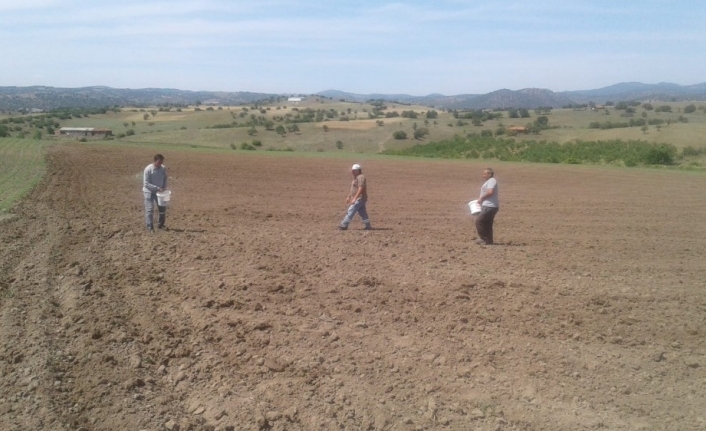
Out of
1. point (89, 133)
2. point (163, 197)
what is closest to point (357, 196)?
point (163, 197)

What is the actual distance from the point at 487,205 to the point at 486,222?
446 millimetres

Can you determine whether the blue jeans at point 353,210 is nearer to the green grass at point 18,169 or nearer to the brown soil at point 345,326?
the brown soil at point 345,326

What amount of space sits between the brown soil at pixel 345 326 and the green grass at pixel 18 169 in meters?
4.47

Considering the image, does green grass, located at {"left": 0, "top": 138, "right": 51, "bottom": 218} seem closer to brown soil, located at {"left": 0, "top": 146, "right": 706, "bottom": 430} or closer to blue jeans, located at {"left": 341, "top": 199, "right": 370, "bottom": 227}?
brown soil, located at {"left": 0, "top": 146, "right": 706, "bottom": 430}

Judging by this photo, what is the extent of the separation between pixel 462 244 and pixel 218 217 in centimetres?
651

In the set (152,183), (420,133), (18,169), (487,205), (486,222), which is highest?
(152,183)

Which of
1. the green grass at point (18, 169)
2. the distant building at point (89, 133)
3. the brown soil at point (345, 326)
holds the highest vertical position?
the distant building at point (89, 133)

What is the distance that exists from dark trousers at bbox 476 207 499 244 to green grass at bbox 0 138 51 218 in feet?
37.7

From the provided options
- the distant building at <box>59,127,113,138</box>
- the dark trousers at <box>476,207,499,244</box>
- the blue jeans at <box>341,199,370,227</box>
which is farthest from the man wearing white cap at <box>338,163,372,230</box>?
the distant building at <box>59,127,113,138</box>

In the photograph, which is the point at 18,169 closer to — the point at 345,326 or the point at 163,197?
the point at 163,197

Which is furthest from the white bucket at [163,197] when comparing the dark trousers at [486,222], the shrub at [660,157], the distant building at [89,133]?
the distant building at [89,133]

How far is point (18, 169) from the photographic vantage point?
26938 millimetres

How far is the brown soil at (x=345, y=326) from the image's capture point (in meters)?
5.56

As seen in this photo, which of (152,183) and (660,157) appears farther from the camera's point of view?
(660,157)
